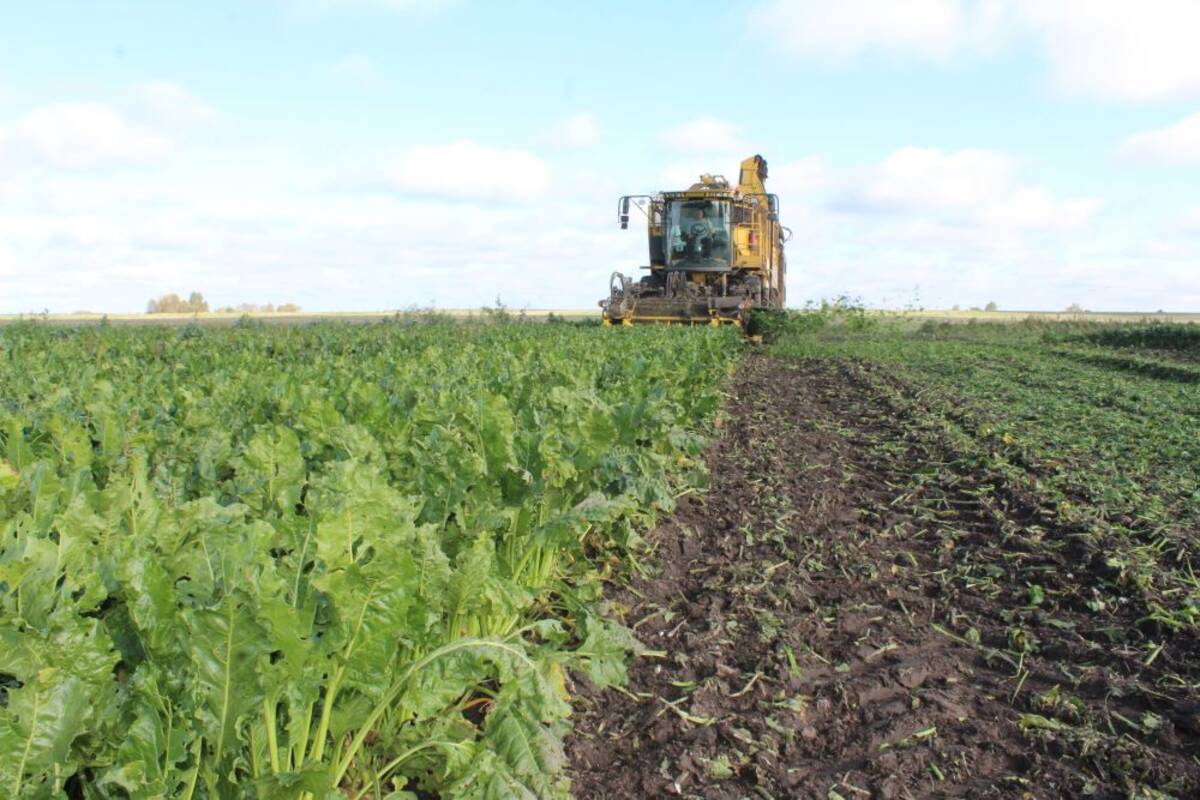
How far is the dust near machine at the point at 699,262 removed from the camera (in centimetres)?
2358

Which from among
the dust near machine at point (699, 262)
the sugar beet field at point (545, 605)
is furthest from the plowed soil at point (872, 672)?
the dust near machine at point (699, 262)

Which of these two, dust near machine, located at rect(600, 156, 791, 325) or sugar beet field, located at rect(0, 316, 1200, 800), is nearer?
sugar beet field, located at rect(0, 316, 1200, 800)

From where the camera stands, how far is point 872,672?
4.37m

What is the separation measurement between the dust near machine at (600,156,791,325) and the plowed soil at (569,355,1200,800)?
16371 millimetres

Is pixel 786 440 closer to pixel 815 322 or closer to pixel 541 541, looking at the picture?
pixel 541 541

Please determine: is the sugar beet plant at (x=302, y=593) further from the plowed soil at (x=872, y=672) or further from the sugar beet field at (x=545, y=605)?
the plowed soil at (x=872, y=672)

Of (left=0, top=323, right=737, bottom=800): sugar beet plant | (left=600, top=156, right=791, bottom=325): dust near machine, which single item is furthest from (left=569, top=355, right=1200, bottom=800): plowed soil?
(left=600, top=156, right=791, bottom=325): dust near machine

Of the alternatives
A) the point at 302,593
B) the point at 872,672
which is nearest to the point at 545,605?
the point at 872,672

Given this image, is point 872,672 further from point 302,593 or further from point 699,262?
point 699,262

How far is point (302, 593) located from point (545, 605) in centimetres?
230

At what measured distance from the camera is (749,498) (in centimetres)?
752

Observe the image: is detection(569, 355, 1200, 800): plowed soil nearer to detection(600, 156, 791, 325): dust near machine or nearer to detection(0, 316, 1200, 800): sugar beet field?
detection(0, 316, 1200, 800): sugar beet field

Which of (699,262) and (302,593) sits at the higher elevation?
(699,262)

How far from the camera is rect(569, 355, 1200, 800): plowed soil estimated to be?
139 inches
